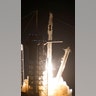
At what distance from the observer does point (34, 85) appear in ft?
6.12

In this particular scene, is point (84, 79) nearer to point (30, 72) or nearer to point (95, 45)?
point (95, 45)

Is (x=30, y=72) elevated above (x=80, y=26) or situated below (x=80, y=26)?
below

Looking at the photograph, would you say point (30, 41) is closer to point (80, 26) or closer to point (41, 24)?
point (41, 24)

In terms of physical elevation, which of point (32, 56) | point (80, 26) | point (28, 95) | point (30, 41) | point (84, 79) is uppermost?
point (80, 26)

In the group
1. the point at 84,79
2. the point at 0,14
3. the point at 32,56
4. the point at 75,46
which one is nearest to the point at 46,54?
the point at 32,56

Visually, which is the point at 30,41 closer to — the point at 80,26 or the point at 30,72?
the point at 30,72

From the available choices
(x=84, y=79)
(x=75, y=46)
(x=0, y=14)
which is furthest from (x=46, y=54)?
(x=0, y=14)

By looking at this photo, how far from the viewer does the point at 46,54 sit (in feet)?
6.13

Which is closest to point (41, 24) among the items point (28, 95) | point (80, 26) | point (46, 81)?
point (80, 26)

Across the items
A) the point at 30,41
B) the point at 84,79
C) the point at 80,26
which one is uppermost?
the point at 80,26

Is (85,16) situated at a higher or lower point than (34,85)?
higher

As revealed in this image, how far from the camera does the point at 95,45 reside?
6.14ft

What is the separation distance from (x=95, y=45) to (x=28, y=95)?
64 cm

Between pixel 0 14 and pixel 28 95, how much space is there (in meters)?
0.66
